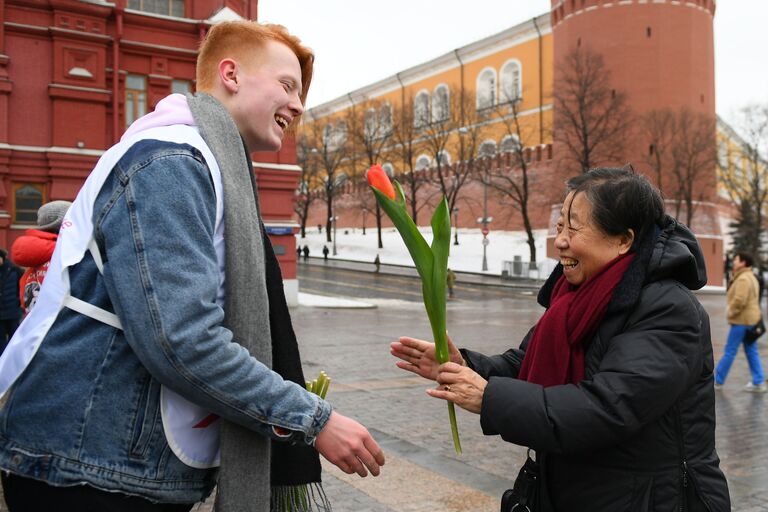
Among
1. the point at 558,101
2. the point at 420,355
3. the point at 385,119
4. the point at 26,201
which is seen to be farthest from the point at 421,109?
the point at 420,355

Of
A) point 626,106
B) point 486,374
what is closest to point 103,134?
point 486,374

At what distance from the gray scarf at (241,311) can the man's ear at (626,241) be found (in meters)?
1.09

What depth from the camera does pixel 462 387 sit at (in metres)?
2.09

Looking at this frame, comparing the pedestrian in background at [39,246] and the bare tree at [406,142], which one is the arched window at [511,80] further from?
the pedestrian in background at [39,246]

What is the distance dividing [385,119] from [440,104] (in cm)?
592

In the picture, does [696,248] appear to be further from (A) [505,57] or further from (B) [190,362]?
(A) [505,57]

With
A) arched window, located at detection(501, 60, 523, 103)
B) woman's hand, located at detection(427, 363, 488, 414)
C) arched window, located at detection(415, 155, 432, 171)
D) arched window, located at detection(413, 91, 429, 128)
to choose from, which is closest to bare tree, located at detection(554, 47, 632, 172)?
arched window, located at detection(501, 60, 523, 103)

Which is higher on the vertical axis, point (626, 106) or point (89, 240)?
point (626, 106)

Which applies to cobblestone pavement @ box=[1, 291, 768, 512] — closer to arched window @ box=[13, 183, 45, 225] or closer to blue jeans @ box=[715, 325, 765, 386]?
blue jeans @ box=[715, 325, 765, 386]

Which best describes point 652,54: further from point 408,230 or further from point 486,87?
point 408,230

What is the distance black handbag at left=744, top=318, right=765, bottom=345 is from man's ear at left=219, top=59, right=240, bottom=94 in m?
8.88

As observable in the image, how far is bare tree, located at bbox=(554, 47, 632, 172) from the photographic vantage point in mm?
41531

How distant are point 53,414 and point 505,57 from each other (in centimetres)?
5982

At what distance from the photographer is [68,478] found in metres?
1.60
